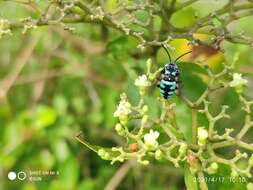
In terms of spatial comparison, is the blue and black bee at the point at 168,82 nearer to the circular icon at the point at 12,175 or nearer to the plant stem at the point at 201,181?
the plant stem at the point at 201,181

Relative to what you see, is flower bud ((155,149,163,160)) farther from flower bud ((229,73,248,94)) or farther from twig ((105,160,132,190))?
twig ((105,160,132,190))

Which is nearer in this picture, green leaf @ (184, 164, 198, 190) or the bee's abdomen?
green leaf @ (184, 164, 198, 190)

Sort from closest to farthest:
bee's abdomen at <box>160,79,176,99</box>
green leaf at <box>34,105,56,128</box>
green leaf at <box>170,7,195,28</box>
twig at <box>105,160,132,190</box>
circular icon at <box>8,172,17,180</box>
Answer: bee's abdomen at <box>160,79,176,99</box>
green leaf at <box>170,7,195,28</box>
twig at <box>105,160,132,190</box>
circular icon at <box>8,172,17,180</box>
green leaf at <box>34,105,56,128</box>

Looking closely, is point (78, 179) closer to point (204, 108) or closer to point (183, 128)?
point (183, 128)

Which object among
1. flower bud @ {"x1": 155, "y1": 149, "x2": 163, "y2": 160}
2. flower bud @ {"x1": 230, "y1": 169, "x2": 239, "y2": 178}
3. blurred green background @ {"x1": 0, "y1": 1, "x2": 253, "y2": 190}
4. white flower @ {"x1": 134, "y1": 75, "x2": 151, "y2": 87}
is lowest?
blurred green background @ {"x1": 0, "y1": 1, "x2": 253, "y2": 190}

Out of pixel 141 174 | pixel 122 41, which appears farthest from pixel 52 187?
pixel 122 41

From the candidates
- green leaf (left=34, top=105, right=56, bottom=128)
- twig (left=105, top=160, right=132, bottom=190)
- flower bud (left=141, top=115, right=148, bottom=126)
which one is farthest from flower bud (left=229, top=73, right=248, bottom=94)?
green leaf (left=34, top=105, right=56, bottom=128)

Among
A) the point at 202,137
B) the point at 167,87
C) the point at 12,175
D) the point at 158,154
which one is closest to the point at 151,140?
the point at 158,154

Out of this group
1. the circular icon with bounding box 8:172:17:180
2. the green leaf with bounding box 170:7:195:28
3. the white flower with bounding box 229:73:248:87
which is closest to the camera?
the white flower with bounding box 229:73:248:87
